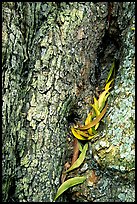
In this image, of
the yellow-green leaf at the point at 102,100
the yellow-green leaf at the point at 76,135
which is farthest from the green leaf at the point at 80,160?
the yellow-green leaf at the point at 102,100

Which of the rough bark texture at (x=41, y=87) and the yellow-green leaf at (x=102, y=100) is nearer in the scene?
the rough bark texture at (x=41, y=87)

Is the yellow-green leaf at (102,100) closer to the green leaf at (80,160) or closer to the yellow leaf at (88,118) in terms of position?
the yellow leaf at (88,118)

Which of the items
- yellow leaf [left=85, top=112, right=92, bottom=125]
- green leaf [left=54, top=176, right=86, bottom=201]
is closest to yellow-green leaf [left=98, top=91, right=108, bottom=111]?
yellow leaf [left=85, top=112, right=92, bottom=125]

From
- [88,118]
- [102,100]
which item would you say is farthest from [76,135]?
[102,100]

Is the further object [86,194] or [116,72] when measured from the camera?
[116,72]

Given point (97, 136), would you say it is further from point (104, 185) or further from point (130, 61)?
point (130, 61)

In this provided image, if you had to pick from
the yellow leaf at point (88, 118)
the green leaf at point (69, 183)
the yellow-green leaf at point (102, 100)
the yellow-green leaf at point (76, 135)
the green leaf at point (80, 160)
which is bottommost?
the green leaf at point (69, 183)

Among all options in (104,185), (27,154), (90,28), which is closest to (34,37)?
(90,28)

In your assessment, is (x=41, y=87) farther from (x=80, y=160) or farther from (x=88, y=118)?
(x=80, y=160)
